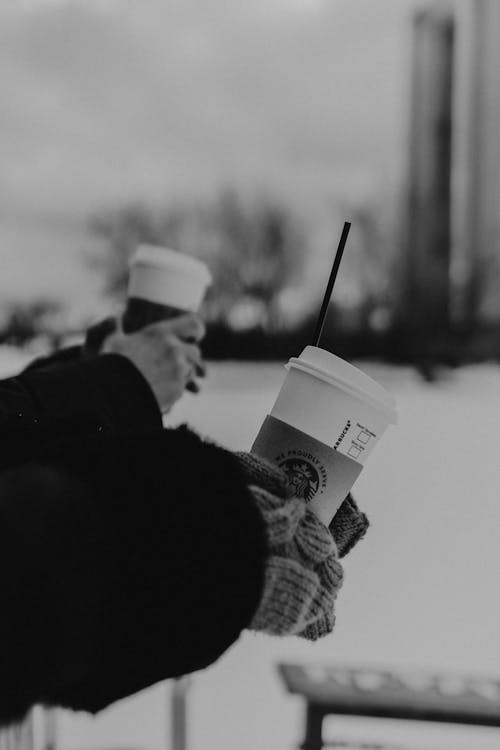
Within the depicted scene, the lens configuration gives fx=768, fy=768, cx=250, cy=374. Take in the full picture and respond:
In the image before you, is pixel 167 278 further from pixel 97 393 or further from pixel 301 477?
pixel 301 477

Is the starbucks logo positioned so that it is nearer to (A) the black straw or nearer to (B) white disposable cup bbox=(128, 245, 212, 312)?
(A) the black straw

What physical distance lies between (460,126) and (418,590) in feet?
26.7

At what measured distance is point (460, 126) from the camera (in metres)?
9.75

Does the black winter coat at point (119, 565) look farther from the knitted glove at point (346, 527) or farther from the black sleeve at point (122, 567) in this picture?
the knitted glove at point (346, 527)

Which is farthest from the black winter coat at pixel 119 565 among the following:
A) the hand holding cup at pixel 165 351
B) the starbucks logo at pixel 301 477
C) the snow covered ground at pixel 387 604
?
the hand holding cup at pixel 165 351

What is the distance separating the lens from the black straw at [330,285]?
71 centimetres

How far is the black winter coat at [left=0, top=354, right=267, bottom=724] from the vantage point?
0.37m

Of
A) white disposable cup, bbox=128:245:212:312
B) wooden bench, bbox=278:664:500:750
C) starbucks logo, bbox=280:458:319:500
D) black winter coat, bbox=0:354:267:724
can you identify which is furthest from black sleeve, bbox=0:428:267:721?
wooden bench, bbox=278:664:500:750

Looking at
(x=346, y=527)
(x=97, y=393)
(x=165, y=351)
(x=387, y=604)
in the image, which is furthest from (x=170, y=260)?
(x=387, y=604)

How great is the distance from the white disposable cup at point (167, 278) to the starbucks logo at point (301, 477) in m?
0.61

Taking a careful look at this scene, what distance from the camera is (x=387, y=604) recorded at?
2.83m

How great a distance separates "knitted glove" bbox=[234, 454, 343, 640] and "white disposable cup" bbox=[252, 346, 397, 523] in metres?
0.07

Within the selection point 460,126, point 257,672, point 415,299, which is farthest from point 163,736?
point 460,126

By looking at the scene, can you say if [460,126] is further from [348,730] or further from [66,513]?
[66,513]
